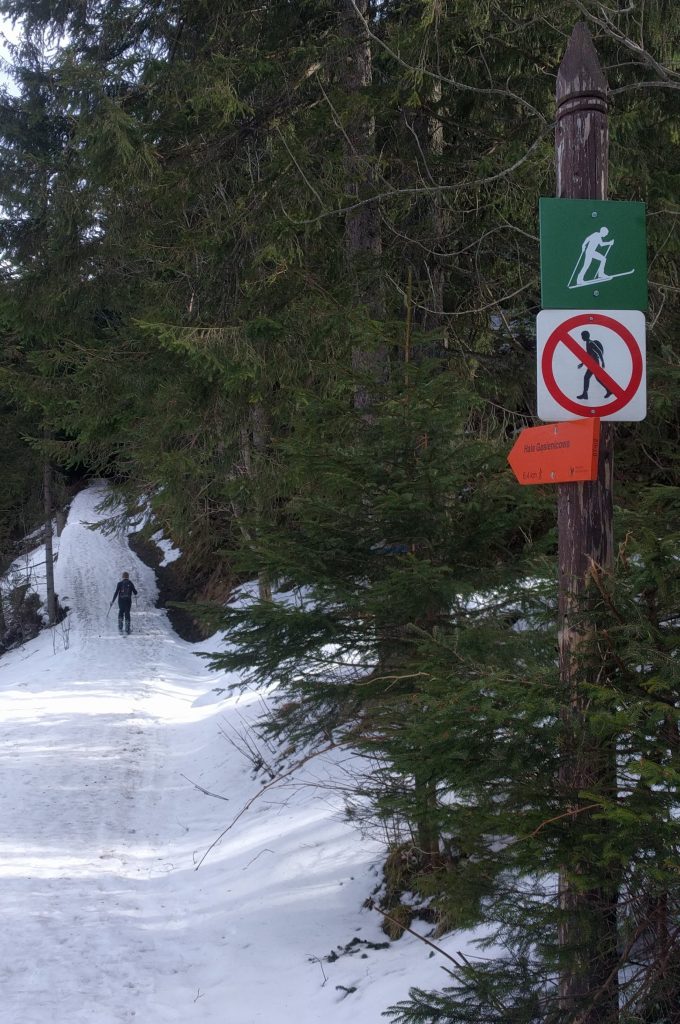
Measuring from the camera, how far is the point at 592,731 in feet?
8.66

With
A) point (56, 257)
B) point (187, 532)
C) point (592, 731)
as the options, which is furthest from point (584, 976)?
point (187, 532)

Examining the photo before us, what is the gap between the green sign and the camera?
317 centimetres

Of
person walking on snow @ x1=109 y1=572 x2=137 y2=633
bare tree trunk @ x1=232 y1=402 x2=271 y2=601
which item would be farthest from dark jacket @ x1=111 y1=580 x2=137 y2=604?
bare tree trunk @ x1=232 y1=402 x2=271 y2=601

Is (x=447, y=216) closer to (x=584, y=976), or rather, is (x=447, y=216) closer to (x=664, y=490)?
(x=664, y=490)

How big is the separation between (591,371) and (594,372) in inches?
0.4

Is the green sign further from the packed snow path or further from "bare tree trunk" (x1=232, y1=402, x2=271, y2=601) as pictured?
"bare tree trunk" (x1=232, y1=402, x2=271, y2=601)

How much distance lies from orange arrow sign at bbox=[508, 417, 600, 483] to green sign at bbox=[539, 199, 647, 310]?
17.7 inches

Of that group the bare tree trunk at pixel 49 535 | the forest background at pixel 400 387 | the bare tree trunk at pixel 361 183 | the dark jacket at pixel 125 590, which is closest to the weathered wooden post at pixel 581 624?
the forest background at pixel 400 387

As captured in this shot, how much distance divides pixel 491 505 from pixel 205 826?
5.02m

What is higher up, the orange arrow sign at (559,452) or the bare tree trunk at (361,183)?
the bare tree trunk at (361,183)

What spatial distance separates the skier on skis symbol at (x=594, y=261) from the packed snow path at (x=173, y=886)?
3.71m

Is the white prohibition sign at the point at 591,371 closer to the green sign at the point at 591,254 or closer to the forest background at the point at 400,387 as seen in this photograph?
the green sign at the point at 591,254

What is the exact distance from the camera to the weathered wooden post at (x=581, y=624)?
2822 mm

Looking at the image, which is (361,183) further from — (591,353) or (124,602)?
(124,602)
